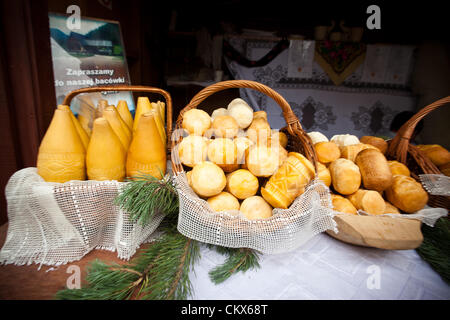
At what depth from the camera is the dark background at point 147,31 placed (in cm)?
96

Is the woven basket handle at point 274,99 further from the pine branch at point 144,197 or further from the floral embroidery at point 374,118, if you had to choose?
the floral embroidery at point 374,118

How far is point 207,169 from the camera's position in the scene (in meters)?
0.72

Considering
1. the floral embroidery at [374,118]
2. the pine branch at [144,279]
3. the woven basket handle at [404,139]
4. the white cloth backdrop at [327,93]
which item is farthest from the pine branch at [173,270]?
the floral embroidery at [374,118]

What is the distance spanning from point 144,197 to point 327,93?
3.05m

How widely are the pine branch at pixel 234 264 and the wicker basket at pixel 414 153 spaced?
29.8 inches

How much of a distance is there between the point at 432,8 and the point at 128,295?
437cm

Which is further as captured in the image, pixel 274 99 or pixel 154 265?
pixel 274 99

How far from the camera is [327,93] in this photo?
3.08 metres

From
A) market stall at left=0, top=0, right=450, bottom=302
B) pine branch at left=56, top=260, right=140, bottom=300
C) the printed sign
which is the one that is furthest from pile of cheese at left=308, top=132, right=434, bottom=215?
the printed sign

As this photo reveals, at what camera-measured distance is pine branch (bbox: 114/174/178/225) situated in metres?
0.69

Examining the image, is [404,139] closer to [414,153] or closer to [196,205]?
[414,153]

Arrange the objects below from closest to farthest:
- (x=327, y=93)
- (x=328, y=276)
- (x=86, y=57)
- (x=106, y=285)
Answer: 1. (x=106, y=285)
2. (x=328, y=276)
3. (x=86, y=57)
4. (x=327, y=93)

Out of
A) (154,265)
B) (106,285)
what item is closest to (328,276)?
(154,265)
